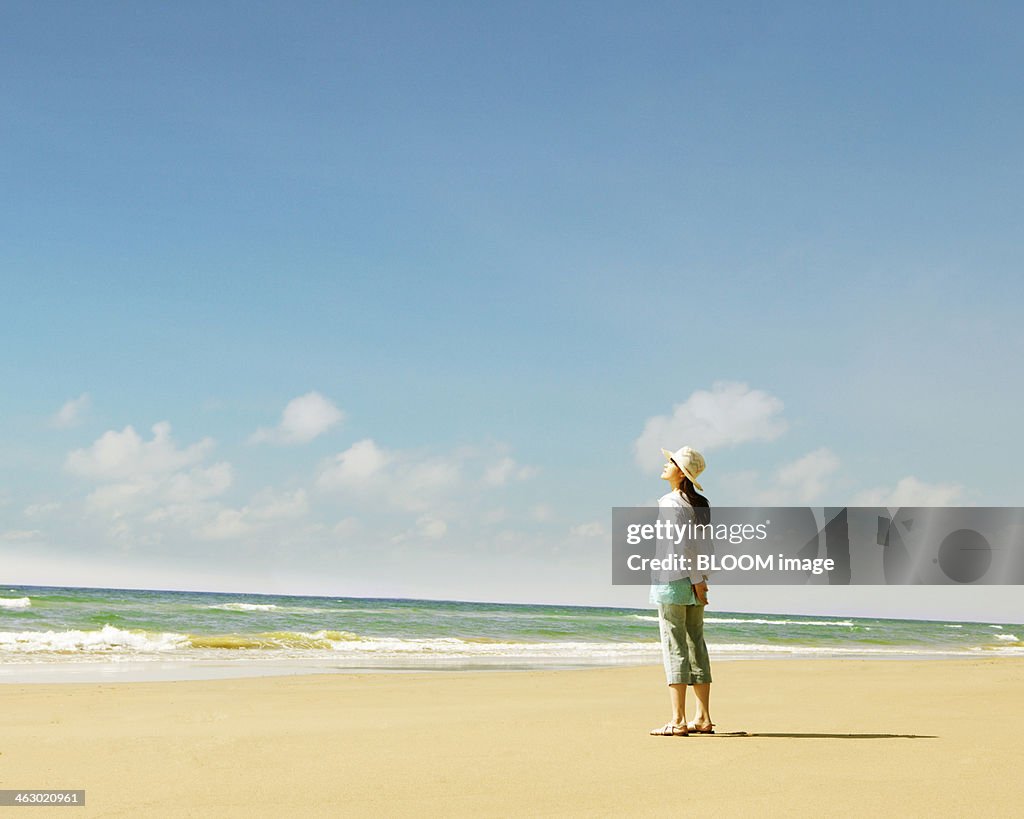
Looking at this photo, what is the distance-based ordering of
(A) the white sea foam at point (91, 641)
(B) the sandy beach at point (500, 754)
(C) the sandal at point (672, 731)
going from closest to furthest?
(B) the sandy beach at point (500, 754) < (C) the sandal at point (672, 731) < (A) the white sea foam at point (91, 641)

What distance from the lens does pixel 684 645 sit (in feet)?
18.4

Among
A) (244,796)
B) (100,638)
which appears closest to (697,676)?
(244,796)

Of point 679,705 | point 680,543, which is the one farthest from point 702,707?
point 680,543

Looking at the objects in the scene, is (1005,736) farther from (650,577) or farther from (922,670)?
(922,670)

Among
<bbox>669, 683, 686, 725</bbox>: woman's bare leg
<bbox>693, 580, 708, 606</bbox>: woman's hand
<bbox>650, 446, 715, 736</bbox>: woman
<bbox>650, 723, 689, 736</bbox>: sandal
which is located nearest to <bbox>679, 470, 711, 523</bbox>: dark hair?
<bbox>650, 446, 715, 736</bbox>: woman

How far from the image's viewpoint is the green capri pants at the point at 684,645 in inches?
220

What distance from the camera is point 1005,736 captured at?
18.7 ft

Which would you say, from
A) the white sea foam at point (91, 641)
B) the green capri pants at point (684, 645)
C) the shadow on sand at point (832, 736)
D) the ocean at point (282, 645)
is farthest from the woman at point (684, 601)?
the white sea foam at point (91, 641)

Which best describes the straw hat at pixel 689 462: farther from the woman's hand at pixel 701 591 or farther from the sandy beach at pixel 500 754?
the sandy beach at pixel 500 754

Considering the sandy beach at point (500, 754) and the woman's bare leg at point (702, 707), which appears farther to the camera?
the woman's bare leg at point (702, 707)

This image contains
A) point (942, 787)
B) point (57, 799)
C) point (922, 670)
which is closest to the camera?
point (57, 799)

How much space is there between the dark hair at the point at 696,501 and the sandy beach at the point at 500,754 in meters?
1.27

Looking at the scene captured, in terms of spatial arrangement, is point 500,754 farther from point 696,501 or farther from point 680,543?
point 696,501

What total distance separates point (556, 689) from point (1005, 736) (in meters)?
4.79
